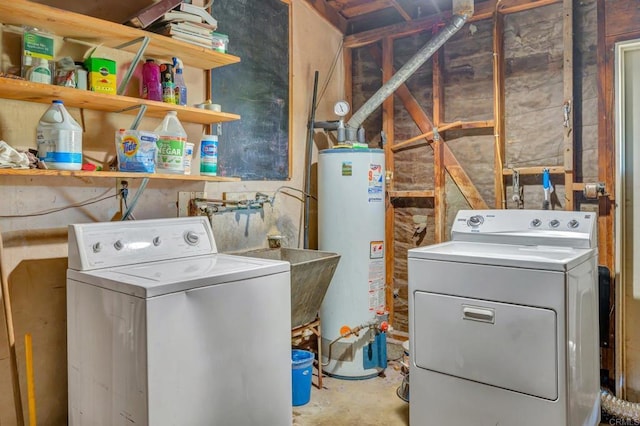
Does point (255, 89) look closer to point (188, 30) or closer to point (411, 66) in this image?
point (188, 30)

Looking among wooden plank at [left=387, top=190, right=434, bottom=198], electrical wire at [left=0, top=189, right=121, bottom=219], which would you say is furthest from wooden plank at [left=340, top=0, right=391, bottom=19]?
electrical wire at [left=0, top=189, right=121, bottom=219]

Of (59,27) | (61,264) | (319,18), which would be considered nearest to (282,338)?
(61,264)

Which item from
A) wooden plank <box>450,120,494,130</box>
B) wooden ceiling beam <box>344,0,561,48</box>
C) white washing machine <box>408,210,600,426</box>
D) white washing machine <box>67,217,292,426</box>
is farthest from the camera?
wooden plank <box>450,120,494,130</box>

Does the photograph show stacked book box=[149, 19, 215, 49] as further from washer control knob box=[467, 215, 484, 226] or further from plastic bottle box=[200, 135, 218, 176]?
washer control knob box=[467, 215, 484, 226]

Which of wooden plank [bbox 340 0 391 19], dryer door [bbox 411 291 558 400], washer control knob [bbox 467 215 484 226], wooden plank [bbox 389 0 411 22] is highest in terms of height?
wooden plank [bbox 340 0 391 19]

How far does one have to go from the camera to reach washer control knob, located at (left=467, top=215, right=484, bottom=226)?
8.84 feet

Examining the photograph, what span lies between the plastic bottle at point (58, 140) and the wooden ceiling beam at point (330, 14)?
7.10 ft

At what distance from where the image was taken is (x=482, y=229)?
266 centimetres

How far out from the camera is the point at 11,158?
1.64 metres

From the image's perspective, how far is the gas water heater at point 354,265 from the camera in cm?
304

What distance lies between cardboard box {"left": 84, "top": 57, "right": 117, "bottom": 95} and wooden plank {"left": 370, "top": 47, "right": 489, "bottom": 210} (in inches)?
86.8

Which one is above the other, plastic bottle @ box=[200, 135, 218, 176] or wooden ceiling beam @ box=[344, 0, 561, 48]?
wooden ceiling beam @ box=[344, 0, 561, 48]

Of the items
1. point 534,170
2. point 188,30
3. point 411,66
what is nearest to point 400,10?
point 411,66

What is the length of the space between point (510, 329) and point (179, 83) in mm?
1938
